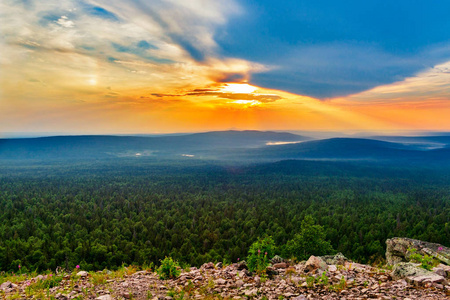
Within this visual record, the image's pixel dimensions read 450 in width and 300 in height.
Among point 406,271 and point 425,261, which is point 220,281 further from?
point 425,261

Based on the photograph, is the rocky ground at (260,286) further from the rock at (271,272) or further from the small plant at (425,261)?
the small plant at (425,261)

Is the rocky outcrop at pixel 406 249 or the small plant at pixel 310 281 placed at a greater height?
the small plant at pixel 310 281

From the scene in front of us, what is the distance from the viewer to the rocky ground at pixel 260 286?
16859 millimetres

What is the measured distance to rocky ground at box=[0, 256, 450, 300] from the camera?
55.3 ft

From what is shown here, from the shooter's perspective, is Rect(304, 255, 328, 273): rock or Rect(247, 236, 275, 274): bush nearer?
Rect(304, 255, 328, 273): rock

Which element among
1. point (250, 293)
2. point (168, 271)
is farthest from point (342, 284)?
point (168, 271)

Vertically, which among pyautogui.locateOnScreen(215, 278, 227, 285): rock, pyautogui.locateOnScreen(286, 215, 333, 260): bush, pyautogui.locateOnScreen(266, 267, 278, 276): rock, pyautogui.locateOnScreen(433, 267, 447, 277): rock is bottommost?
pyautogui.locateOnScreen(286, 215, 333, 260): bush

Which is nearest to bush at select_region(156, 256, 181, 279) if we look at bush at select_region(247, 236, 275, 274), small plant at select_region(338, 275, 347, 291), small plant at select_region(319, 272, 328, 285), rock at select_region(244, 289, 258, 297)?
bush at select_region(247, 236, 275, 274)

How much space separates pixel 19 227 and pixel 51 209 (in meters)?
43.6

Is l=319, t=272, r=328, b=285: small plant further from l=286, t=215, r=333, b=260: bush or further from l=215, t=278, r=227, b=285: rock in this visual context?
l=286, t=215, r=333, b=260: bush

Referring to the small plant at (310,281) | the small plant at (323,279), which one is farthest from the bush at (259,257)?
the small plant at (323,279)

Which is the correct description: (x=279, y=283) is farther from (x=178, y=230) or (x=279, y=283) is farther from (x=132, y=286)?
(x=178, y=230)

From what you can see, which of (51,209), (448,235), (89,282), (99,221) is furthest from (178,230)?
(448,235)

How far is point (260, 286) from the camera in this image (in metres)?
18.9
